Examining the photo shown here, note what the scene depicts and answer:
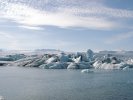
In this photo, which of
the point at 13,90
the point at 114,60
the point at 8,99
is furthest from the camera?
the point at 114,60

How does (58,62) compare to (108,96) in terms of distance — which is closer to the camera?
(108,96)

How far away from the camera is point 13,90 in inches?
1127

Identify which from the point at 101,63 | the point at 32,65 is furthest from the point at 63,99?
the point at 32,65

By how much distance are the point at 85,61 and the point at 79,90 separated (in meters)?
39.4

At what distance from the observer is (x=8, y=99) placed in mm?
23500

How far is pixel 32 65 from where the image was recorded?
228 feet

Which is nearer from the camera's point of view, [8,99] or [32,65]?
[8,99]

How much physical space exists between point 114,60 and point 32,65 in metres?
19.9

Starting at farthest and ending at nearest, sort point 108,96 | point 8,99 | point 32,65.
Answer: point 32,65, point 108,96, point 8,99

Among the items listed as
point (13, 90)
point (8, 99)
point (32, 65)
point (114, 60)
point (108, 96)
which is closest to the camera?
point (8, 99)

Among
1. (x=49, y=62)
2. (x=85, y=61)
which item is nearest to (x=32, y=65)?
(x=49, y=62)

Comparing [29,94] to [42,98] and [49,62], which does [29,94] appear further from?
[49,62]

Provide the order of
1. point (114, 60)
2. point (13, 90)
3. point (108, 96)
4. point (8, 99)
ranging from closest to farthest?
1. point (8, 99)
2. point (108, 96)
3. point (13, 90)
4. point (114, 60)

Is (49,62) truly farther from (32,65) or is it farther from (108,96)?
(108,96)
